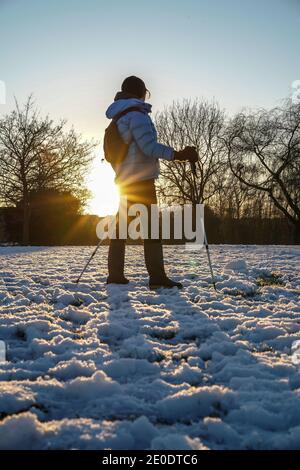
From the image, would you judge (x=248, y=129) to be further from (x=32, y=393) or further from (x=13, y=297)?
(x=32, y=393)

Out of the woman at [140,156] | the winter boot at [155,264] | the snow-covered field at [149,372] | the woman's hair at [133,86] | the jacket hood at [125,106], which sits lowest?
the snow-covered field at [149,372]

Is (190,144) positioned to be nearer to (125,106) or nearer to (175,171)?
(175,171)

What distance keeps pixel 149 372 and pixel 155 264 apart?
8.44ft

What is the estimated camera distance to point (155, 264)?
15.3 feet

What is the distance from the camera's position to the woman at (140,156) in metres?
4.39

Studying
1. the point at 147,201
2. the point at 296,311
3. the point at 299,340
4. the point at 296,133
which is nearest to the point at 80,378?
the point at 299,340

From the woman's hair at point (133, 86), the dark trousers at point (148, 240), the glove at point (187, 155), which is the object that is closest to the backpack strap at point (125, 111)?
the woman's hair at point (133, 86)

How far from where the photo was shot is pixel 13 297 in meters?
4.12

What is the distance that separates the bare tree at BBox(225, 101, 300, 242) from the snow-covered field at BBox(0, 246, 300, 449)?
1986cm

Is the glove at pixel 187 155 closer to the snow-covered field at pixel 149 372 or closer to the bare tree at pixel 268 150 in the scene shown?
the snow-covered field at pixel 149 372

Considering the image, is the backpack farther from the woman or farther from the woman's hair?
the woman's hair

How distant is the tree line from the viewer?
22.0 m

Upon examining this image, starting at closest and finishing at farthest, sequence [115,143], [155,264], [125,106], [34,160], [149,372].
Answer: [149,372], [125,106], [115,143], [155,264], [34,160]

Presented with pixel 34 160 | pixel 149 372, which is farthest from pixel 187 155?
pixel 34 160
